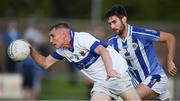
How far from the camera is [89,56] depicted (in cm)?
1027

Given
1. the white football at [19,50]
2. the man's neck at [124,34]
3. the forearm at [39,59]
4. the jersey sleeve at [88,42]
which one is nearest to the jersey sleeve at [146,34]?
the man's neck at [124,34]

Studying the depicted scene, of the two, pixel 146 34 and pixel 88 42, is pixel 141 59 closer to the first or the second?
pixel 146 34

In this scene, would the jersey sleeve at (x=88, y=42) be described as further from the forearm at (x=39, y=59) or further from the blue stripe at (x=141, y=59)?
the forearm at (x=39, y=59)

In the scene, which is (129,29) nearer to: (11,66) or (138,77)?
(138,77)

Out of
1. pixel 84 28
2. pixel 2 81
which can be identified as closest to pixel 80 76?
pixel 2 81

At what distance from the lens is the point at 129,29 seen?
35.6 feet

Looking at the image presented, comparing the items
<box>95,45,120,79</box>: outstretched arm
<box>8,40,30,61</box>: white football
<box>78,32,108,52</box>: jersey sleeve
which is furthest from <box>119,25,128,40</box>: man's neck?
<box>8,40,30,61</box>: white football

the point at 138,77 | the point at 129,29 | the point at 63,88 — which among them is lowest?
the point at 63,88

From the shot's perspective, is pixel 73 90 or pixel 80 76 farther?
pixel 80 76

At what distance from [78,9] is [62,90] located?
16755mm

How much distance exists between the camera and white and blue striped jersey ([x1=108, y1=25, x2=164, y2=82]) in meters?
10.8

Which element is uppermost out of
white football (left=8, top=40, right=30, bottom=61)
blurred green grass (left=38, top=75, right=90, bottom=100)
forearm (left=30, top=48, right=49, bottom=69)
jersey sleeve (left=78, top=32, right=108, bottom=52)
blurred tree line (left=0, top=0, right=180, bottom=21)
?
jersey sleeve (left=78, top=32, right=108, bottom=52)

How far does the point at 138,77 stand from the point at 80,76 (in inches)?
480

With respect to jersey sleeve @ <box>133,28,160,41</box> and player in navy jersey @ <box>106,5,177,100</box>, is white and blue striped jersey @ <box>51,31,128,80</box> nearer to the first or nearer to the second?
player in navy jersey @ <box>106,5,177,100</box>
